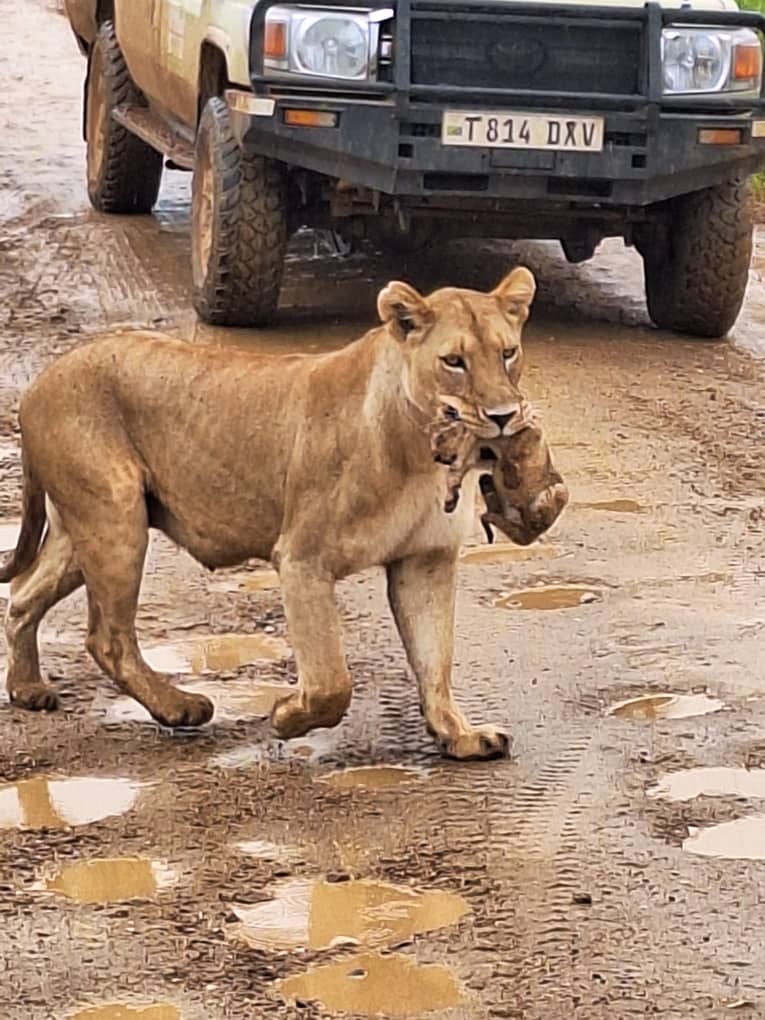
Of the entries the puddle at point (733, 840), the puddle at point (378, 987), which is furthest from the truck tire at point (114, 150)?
the puddle at point (378, 987)

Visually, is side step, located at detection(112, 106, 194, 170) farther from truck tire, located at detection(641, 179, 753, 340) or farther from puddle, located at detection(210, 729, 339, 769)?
puddle, located at detection(210, 729, 339, 769)

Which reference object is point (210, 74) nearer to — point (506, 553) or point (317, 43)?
point (317, 43)

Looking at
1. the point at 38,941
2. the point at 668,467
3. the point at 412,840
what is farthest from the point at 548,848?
the point at 668,467

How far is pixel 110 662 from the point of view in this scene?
5.29 metres

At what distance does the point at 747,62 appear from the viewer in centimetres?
890

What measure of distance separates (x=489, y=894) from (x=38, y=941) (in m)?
0.78

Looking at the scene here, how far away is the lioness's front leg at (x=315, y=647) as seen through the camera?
4.98m

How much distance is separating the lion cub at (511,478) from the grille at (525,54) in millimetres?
3892

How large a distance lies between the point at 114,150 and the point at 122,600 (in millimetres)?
6696

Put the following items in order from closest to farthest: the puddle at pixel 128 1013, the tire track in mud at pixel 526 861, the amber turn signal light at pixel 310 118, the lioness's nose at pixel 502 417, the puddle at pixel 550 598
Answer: the puddle at pixel 128 1013, the tire track in mud at pixel 526 861, the lioness's nose at pixel 502 417, the puddle at pixel 550 598, the amber turn signal light at pixel 310 118

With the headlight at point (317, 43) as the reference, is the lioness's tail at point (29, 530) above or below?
below

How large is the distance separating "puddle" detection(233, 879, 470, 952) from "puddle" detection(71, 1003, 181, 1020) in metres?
0.29

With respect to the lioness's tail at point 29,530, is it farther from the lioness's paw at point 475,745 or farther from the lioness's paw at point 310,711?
the lioness's paw at point 475,745

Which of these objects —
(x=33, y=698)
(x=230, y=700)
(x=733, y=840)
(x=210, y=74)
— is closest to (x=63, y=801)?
(x=33, y=698)
